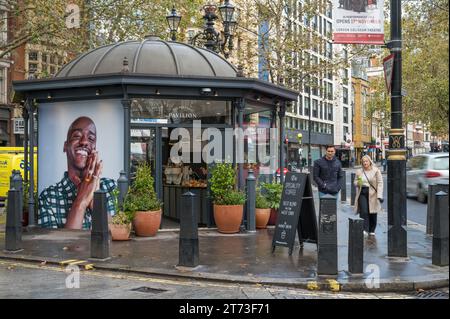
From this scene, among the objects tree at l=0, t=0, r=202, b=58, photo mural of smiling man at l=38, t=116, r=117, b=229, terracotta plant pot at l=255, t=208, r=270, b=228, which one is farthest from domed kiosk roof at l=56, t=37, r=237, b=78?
tree at l=0, t=0, r=202, b=58

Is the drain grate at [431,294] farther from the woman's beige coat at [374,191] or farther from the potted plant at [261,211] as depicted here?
the potted plant at [261,211]

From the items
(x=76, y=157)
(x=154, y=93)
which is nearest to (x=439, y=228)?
(x=154, y=93)

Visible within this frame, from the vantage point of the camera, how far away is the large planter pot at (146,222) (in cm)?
1069

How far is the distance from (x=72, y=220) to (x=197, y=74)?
4394 millimetres

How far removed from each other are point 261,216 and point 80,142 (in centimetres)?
448

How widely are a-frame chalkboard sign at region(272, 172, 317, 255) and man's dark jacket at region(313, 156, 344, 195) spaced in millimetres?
1644

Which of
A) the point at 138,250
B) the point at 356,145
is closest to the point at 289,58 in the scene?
the point at 138,250

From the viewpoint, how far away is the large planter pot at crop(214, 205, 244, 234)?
11172mm

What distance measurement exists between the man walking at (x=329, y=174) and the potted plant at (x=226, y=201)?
1.70 meters

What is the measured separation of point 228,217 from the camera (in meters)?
11.2

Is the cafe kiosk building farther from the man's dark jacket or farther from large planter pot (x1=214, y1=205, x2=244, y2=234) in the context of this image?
the man's dark jacket

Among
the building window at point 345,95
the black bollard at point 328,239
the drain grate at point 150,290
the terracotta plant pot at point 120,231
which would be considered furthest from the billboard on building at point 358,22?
the building window at point 345,95

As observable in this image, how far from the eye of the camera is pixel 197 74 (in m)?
12.0
